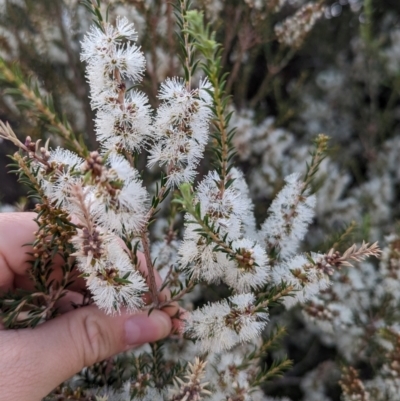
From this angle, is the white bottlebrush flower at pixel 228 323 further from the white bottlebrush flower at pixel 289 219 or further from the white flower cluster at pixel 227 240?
the white bottlebrush flower at pixel 289 219

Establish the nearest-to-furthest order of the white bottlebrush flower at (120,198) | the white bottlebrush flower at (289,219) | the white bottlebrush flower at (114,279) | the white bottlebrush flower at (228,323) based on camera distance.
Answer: the white bottlebrush flower at (120,198) → the white bottlebrush flower at (114,279) → the white bottlebrush flower at (228,323) → the white bottlebrush flower at (289,219)

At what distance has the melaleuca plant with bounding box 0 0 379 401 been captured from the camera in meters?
0.72

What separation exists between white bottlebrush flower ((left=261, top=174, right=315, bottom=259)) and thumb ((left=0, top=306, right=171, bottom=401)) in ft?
1.07

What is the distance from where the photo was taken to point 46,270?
3.26ft

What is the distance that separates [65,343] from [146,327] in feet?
0.61

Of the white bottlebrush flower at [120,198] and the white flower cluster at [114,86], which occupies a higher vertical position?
the white flower cluster at [114,86]

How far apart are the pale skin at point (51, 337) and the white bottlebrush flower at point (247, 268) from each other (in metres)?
0.25

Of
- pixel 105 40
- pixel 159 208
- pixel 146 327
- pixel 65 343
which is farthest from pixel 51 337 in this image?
pixel 105 40

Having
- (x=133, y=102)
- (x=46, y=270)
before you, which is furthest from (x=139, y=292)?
(x=133, y=102)

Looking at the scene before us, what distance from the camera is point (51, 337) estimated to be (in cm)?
99

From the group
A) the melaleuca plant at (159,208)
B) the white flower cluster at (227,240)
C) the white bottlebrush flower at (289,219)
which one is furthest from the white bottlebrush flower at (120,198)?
the white bottlebrush flower at (289,219)

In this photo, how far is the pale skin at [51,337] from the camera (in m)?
0.93

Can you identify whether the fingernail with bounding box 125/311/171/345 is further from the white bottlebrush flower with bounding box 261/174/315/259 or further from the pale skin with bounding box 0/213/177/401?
the white bottlebrush flower with bounding box 261/174/315/259

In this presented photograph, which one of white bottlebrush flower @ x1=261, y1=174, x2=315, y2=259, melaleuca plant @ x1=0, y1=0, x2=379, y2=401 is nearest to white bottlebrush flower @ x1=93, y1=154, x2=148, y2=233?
melaleuca plant @ x1=0, y1=0, x2=379, y2=401
